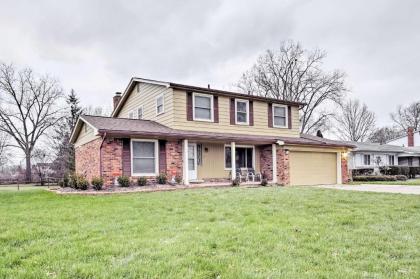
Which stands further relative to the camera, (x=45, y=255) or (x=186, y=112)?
(x=186, y=112)

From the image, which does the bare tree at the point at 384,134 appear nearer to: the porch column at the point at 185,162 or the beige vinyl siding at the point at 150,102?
the beige vinyl siding at the point at 150,102

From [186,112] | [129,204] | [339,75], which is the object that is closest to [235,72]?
[339,75]

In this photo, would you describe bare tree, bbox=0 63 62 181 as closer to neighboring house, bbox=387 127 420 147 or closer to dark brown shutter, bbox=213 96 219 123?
dark brown shutter, bbox=213 96 219 123

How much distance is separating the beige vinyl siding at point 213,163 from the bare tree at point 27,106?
24.0 m

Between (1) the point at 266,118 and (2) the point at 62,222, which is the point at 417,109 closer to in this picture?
(1) the point at 266,118

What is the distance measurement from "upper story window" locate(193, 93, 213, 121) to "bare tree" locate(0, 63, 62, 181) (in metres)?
23.8

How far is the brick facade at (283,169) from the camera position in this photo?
17000 mm

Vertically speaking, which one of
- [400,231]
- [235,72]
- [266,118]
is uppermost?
[235,72]

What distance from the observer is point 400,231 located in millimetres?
5438

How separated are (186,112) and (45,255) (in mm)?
12004

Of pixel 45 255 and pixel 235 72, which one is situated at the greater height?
pixel 235 72

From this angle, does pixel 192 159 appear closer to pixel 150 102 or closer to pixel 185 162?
pixel 185 162

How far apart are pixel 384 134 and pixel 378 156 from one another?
2194cm

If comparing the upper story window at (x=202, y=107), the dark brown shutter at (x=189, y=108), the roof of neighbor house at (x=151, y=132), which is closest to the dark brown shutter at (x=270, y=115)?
the roof of neighbor house at (x=151, y=132)
